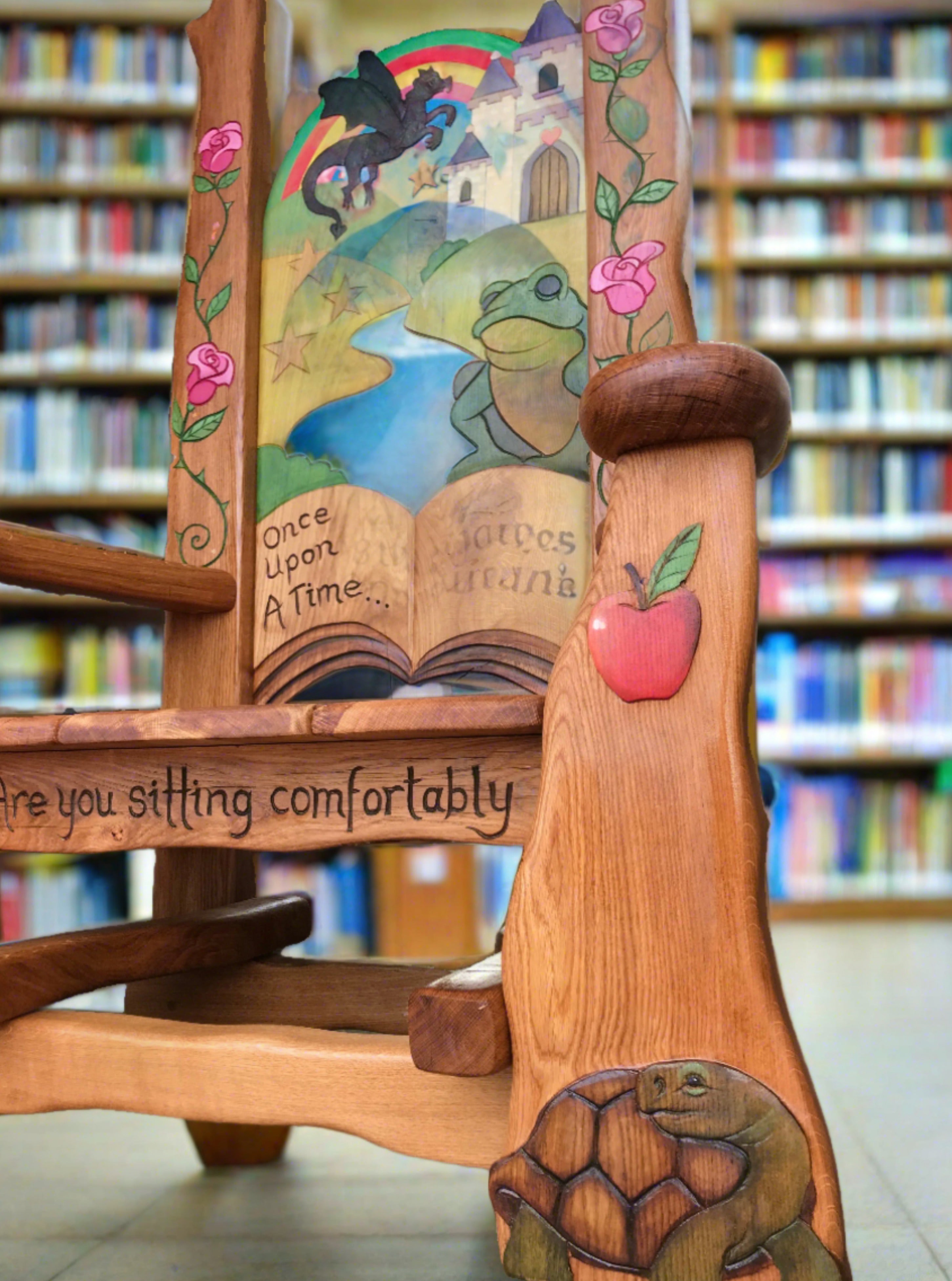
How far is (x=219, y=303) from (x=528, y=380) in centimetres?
30

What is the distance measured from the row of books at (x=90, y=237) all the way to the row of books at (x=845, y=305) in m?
1.64

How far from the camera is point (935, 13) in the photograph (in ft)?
11.8

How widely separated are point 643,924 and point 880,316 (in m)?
3.35

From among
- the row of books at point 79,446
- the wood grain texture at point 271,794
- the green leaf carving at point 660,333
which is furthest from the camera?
the row of books at point 79,446

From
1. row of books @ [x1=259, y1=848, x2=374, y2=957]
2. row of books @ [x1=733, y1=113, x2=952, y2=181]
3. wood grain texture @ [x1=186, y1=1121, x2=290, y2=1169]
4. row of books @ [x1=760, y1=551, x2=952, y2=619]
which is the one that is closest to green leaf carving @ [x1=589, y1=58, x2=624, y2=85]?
wood grain texture @ [x1=186, y1=1121, x2=290, y2=1169]

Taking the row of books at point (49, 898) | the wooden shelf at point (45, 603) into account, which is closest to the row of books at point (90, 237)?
the wooden shelf at point (45, 603)

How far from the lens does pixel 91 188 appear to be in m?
3.36

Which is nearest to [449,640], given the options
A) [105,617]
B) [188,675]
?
[188,675]

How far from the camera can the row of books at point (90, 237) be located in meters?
3.35

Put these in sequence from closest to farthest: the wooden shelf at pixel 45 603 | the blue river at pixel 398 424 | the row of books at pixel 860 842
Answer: the blue river at pixel 398 424 → the wooden shelf at pixel 45 603 → the row of books at pixel 860 842

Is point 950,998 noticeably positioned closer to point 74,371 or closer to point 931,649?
point 931,649

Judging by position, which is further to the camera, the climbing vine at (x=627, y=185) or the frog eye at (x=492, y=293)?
the frog eye at (x=492, y=293)

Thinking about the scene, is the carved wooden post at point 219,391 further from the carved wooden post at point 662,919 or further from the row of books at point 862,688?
the row of books at point 862,688

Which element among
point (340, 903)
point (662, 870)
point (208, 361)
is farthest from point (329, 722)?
point (340, 903)
